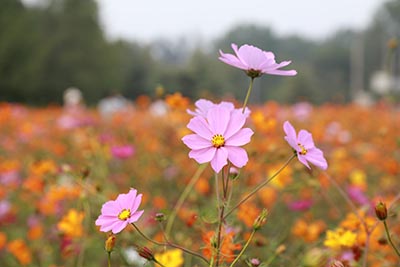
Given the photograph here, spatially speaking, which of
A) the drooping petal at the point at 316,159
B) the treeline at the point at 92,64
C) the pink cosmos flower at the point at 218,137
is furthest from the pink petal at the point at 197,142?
the treeline at the point at 92,64

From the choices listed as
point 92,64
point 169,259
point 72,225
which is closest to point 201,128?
point 169,259

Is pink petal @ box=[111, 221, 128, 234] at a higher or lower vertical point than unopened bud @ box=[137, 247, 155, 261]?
higher

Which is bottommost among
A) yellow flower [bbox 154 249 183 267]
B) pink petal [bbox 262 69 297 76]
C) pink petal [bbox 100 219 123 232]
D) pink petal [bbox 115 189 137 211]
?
yellow flower [bbox 154 249 183 267]

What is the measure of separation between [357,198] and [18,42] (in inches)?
649

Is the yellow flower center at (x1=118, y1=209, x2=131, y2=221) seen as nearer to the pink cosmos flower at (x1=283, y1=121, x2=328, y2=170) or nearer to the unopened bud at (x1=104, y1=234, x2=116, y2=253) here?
the unopened bud at (x1=104, y1=234, x2=116, y2=253)

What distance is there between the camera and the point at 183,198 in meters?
0.86

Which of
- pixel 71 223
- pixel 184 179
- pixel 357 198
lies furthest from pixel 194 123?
pixel 184 179

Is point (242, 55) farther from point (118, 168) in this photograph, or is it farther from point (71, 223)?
point (118, 168)

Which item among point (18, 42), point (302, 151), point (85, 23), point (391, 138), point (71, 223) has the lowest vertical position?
point (71, 223)

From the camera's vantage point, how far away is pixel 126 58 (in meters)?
22.7

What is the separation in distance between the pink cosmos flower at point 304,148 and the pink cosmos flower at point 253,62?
6 centimetres

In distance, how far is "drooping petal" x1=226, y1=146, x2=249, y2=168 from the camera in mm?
457

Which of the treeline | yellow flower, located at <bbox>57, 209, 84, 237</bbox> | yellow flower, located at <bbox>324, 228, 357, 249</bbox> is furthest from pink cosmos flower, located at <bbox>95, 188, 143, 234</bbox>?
the treeline

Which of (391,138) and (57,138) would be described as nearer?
(391,138)
